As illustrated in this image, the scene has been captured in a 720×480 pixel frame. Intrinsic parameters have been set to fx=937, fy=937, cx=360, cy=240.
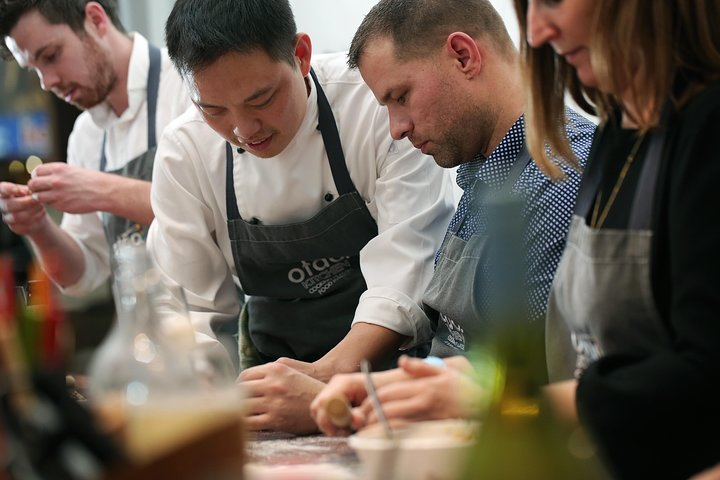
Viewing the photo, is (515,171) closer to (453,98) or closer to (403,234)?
(453,98)

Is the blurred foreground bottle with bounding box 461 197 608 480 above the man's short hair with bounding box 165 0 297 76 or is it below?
below

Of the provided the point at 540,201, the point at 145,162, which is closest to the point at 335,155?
the point at 540,201

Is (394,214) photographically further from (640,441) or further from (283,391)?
(640,441)

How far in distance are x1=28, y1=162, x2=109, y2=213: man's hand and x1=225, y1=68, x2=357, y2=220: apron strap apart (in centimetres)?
65

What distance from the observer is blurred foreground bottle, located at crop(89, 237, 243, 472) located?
745mm

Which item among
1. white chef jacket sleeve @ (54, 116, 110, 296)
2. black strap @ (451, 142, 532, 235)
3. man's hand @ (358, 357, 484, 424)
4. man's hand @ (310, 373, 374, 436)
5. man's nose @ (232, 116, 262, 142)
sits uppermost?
man's nose @ (232, 116, 262, 142)

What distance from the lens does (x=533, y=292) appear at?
1735 mm

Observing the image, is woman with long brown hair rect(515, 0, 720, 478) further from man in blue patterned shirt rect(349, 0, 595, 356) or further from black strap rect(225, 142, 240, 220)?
black strap rect(225, 142, 240, 220)

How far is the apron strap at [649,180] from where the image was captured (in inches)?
48.0

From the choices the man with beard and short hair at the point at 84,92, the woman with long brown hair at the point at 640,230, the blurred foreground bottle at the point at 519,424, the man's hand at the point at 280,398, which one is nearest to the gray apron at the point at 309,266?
the man's hand at the point at 280,398

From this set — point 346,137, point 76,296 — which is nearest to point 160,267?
point 346,137

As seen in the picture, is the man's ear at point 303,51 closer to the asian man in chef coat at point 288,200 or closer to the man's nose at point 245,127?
the asian man in chef coat at point 288,200

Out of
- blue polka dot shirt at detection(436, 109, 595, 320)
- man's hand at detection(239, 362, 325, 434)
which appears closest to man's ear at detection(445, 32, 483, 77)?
blue polka dot shirt at detection(436, 109, 595, 320)

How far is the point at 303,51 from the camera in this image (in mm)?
2232
